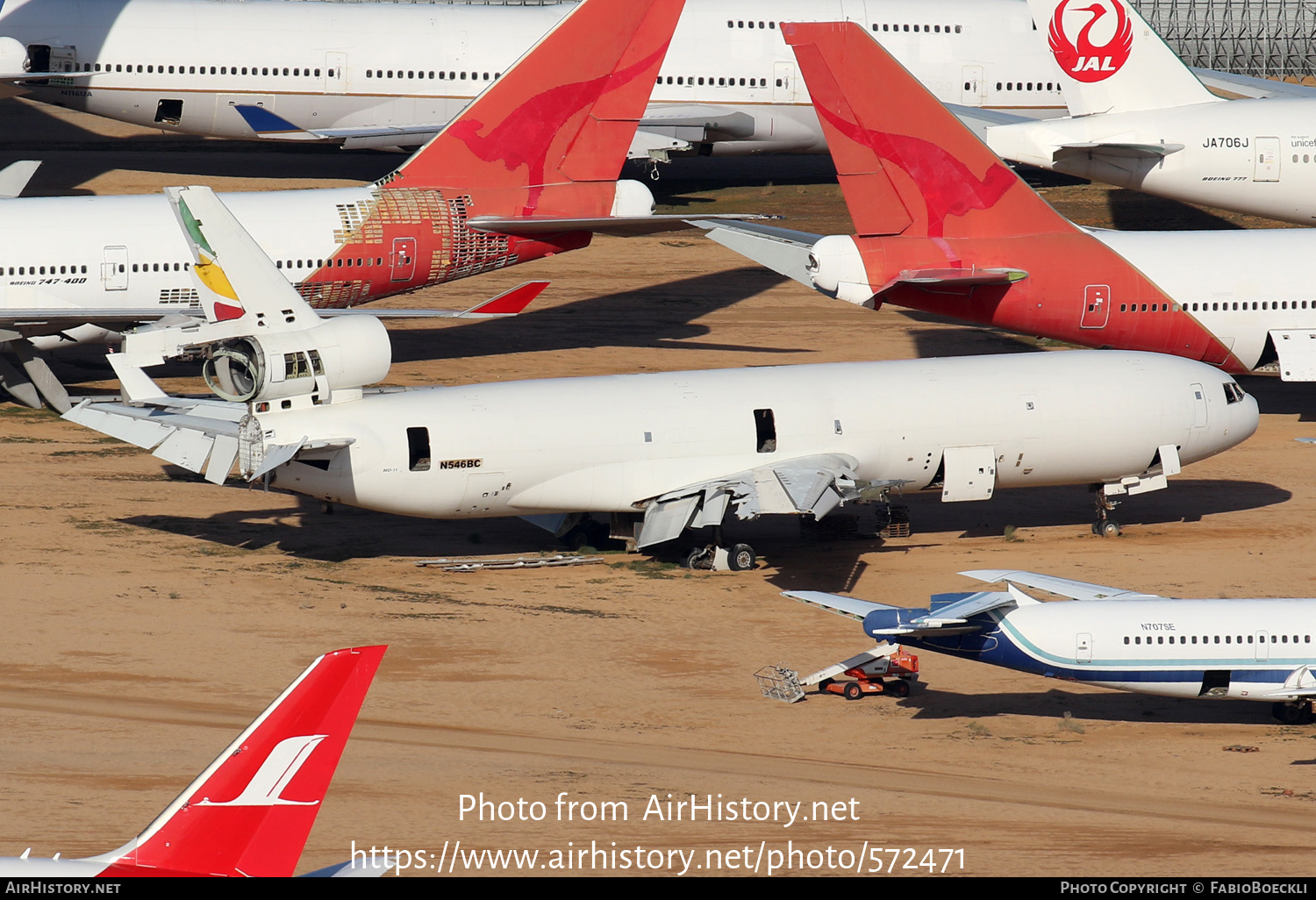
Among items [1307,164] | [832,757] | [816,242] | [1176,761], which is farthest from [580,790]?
[1307,164]

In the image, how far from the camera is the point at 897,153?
153ft

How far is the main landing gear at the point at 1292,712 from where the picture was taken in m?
31.3

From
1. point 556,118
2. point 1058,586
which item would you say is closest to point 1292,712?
point 1058,586

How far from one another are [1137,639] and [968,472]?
10581 mm

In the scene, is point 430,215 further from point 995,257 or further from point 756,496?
point 756,496

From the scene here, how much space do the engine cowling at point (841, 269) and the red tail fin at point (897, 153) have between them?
75cm

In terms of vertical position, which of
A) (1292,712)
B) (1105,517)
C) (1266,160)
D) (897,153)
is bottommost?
(1292,712)

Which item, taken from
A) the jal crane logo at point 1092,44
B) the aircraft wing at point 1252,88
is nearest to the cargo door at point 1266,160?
the jal crane logo at point 1092,44

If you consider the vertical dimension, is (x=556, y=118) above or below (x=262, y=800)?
above

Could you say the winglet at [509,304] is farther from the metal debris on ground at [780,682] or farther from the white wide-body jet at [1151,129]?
the white wide-body jet at [1151,129]

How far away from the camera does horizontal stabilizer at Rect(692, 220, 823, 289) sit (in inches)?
2014

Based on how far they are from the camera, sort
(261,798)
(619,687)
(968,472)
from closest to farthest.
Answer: (261,798) → (619,687) → (968,472)
